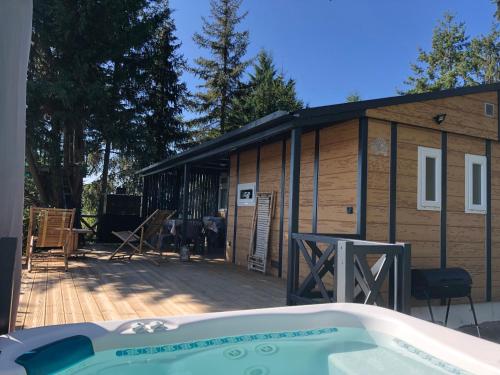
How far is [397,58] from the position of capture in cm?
2456

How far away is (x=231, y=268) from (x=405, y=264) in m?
3.94

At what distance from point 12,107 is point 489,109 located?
20.4ft

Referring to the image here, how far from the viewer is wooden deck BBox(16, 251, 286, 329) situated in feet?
12.1

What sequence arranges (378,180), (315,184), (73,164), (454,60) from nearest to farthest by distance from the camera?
(378,180), (315,184), (73,164), (454,60)

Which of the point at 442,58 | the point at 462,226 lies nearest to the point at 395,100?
the point at 462,226

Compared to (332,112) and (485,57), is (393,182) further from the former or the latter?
(485,57)

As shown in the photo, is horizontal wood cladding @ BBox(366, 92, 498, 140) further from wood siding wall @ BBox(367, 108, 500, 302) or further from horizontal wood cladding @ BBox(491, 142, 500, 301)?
horizontal wood cladding @ BBox(491, 142, 500, 301)

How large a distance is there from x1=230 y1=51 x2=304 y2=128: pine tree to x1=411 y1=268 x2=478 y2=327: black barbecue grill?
41.7 ft

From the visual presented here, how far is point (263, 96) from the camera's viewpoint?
57.6ft

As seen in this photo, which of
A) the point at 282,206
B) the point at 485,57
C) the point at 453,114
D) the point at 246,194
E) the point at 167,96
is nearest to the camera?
the point at 453,114

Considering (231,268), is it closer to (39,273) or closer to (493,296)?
(39,273)

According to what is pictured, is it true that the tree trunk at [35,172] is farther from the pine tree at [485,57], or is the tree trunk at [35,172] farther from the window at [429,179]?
the pine tree at [485,57]

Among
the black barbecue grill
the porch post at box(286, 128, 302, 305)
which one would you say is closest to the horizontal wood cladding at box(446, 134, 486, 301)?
the black barbecue grill

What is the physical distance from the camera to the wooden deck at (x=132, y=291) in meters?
3.70
